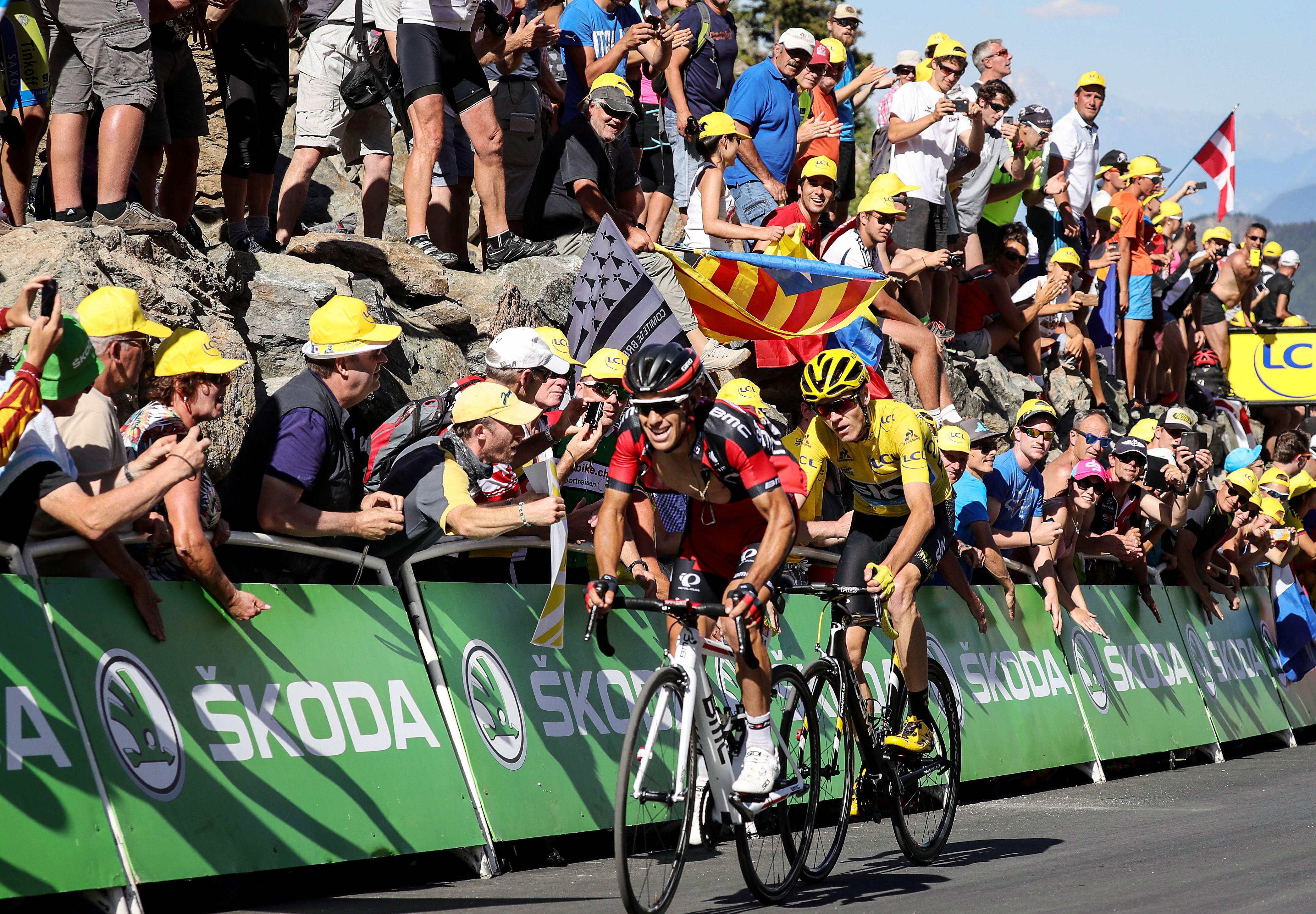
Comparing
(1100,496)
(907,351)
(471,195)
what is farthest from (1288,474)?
(471,195)

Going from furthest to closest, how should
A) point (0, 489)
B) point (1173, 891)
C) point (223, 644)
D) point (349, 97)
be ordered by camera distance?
point (349, 97) → point (1173, 891) → point (223, 644) → point (0, 489)

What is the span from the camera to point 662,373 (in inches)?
219

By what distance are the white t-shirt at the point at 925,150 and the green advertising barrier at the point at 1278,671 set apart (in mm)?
5447

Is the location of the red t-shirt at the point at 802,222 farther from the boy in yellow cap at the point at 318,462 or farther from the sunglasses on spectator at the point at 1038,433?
the boy in yellow cap at the point at 318,462

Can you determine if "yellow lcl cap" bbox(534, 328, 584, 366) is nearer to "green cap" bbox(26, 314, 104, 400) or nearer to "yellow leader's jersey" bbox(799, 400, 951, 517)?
"yellow leader's jersey" bbox(799, 400, 951, 517)

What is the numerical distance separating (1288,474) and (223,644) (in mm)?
13086

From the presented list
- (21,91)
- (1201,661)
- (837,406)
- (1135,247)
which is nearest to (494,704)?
(837,406)

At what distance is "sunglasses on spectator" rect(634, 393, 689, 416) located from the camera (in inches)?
221

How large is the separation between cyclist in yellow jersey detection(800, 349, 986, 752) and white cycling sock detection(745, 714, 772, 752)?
897 millimetres

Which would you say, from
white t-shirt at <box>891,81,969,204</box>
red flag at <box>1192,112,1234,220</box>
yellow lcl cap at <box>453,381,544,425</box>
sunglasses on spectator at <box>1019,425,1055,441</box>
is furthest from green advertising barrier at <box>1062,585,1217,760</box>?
red flag at <box>1192,112,1234,220</box>

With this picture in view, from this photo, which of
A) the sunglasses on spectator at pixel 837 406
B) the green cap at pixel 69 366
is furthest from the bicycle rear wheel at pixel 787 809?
the green cap at pixel 69 366

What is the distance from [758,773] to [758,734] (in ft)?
0.57

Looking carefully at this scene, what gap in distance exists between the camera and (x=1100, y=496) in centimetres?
1155

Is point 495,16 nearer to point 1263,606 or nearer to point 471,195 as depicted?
point 471,195
